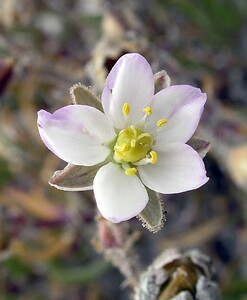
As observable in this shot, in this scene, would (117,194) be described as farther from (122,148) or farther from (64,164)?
(64,164)

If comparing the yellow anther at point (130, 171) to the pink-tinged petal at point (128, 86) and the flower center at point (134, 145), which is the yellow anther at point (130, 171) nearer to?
the flower center at point (134, 145)

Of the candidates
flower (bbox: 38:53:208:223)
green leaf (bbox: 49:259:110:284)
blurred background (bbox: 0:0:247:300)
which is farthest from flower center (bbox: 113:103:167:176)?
green leaf (bbox: 49:259:110:284)

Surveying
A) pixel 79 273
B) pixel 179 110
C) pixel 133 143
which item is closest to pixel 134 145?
pixel 133 143

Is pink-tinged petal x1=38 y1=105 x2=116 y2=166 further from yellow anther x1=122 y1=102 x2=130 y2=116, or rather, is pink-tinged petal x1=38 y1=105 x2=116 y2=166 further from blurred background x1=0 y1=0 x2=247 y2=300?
blurred background x1=0 y1=0 x2=247 y2=300

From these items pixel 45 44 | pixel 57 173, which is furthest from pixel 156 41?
pixel 57 173

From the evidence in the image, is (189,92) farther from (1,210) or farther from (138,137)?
(1,210)
